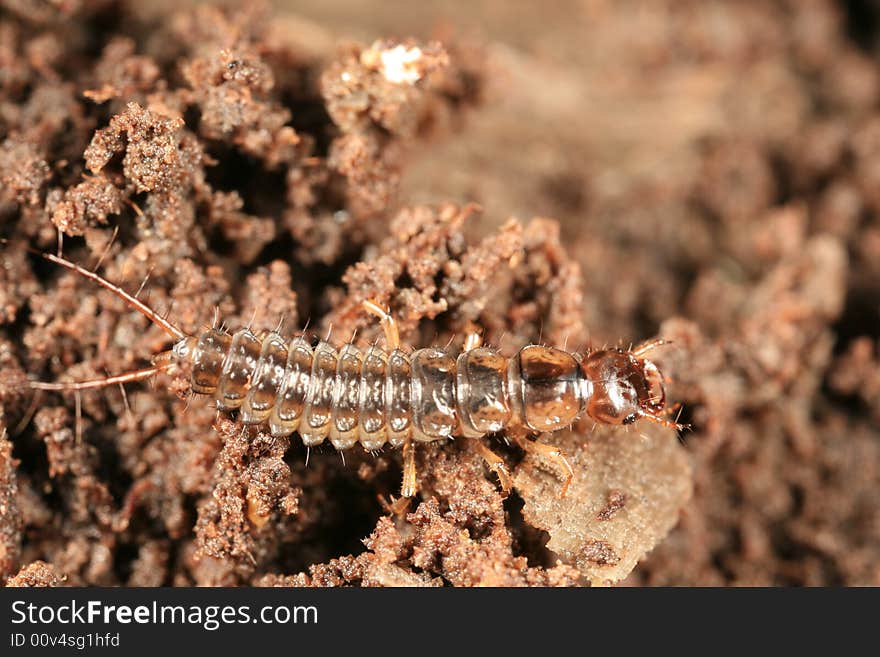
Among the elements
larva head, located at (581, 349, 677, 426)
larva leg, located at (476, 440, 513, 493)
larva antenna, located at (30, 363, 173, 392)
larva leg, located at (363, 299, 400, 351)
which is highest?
larva leg, located at (363, 299, 400, 351)

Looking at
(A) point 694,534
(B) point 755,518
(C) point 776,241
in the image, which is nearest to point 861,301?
(C) point 776,241

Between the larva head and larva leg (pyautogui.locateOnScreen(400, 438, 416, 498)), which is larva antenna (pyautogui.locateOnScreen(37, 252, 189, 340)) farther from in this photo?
the larva head

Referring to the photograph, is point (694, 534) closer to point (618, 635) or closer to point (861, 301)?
point (618, 635)

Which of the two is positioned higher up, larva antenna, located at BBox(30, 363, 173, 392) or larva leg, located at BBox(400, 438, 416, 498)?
larva antenna, located at BBox(30, 363, 173, 392)

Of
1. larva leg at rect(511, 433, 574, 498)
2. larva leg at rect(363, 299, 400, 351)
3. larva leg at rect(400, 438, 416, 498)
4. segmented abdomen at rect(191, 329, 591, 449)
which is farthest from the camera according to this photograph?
larva leg at rect(363, 299, 400, 351)

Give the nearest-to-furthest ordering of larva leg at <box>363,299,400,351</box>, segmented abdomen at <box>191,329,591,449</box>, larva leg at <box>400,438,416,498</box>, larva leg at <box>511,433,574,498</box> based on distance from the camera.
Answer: segmented abdomen at <box>191,329,591,449</box>, larva leg at <box>400,438,416,498</box>, larva leg at <box>511,433,574,498</box>, larva leg at <box>363,299,400,351</box>

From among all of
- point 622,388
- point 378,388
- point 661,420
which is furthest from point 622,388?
point 378,388

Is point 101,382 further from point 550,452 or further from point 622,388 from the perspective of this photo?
Result: point 622,388

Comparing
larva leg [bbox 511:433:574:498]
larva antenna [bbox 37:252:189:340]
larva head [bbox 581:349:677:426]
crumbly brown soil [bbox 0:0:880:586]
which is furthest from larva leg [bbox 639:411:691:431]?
larva antenna [bbox 37:252:189:340]
